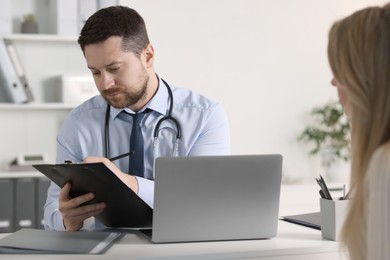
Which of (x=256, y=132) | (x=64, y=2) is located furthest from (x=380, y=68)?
(x=256, y=132)

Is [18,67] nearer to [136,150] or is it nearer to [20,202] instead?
[20,202]

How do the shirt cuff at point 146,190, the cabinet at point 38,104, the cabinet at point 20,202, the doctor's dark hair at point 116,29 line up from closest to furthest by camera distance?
the shirt cuff at point 146,190 < the doctor's dark hair at point 116,29 < the cabinet at point 20,202 < the cabinet at point 38,104

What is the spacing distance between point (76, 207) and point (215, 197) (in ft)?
1.28

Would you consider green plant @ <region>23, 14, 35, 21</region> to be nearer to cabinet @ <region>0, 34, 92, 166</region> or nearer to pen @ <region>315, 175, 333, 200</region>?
cabinet @ <region>0, 34, 92, 166</region>

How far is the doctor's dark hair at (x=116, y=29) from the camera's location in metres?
2.08

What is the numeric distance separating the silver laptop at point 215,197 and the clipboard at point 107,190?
0.09 m

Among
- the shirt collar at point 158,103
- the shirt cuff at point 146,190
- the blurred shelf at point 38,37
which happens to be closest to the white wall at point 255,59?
the blurred shelf at point 38,37

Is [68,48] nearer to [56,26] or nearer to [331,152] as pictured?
[56,26]

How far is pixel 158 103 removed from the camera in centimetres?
225

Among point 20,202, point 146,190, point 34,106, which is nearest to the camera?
point 146,190

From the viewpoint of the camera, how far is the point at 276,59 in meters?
4.18

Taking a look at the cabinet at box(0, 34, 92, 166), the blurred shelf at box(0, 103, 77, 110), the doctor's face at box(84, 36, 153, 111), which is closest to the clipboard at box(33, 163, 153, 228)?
the doctor's face at box(84, 36, 153, 111)

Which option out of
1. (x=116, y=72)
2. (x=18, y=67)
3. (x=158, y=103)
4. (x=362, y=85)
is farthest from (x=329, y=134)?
(x=362, y=85)

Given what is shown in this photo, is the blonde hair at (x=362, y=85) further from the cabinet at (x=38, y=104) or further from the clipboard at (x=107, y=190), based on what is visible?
the cabinet at (x=38, y=104)
